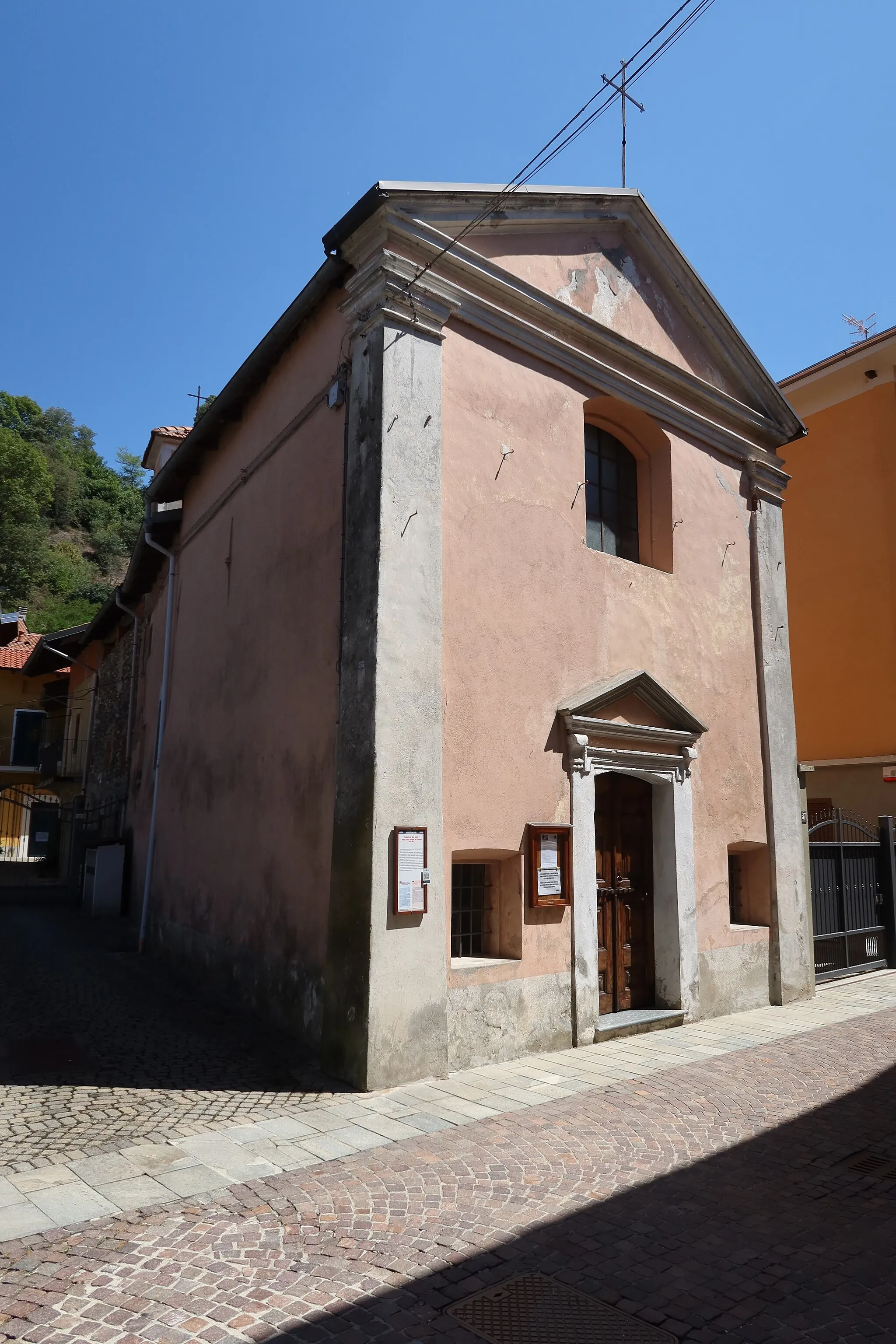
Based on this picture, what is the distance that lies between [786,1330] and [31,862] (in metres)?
27.7

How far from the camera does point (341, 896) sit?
6770 millimetres

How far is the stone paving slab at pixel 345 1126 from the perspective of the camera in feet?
14.8

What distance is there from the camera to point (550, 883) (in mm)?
7762

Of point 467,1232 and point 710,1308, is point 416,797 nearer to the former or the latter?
point 467,1232

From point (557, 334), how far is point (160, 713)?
319 inches

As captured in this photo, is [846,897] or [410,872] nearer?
[410,872]

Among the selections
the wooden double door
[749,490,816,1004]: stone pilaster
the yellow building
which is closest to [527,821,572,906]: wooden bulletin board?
the wooden double door

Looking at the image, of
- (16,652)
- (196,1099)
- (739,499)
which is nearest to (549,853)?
(196,1099)

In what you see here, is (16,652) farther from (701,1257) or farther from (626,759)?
(701,1257)

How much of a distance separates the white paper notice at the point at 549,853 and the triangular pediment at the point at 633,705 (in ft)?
3.67

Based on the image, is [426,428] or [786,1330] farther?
[426,428]

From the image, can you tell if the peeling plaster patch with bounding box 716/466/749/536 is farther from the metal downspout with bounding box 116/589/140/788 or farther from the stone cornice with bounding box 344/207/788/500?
the metal downspout with bounding box 116/589/140/788

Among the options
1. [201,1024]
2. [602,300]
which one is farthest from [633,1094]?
[602,300]

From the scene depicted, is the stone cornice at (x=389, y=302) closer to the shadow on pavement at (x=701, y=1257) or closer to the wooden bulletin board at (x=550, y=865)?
the wooden bulletin board at (x=550, y=865)
